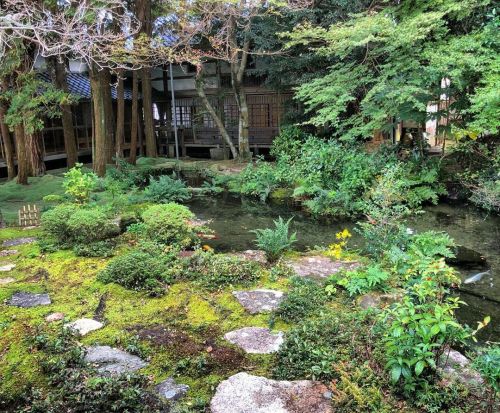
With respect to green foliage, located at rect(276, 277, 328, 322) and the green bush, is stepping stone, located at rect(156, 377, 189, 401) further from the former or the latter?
the green bush

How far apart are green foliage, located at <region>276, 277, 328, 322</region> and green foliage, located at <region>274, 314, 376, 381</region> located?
0.69 feet

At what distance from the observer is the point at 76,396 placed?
2977mm

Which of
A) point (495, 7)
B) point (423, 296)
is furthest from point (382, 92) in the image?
point (423, 296)

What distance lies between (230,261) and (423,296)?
295 cm

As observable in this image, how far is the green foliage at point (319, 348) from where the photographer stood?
336 centimetres

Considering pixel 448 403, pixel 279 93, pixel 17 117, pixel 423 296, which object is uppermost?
pixel 279 93

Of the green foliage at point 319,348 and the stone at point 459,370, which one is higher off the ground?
the green foliage at point 319,348

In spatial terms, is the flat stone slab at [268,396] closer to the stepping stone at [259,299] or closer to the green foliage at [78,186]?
the stepping stone at [259,299]

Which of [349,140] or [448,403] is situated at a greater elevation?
[349,140]

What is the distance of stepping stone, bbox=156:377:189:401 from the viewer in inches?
123

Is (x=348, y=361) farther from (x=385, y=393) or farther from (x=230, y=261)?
(x=230, y=261)

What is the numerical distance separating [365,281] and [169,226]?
121 inches

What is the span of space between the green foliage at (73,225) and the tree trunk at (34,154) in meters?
9.14

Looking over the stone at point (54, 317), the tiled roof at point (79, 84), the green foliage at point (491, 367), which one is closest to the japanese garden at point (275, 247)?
the green foliage at point (491, 367)
